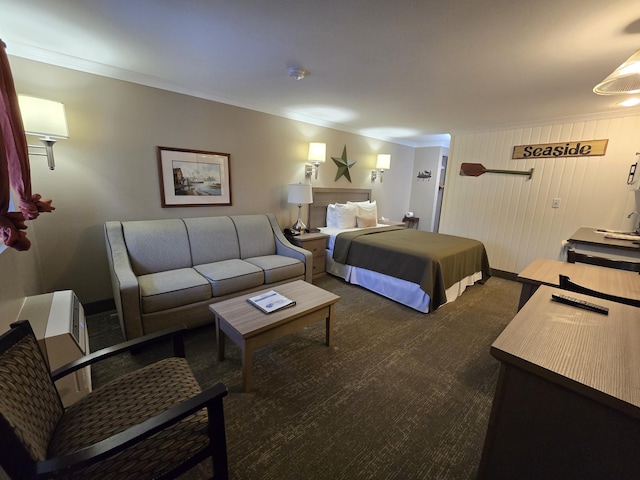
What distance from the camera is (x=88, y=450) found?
0.78 metres

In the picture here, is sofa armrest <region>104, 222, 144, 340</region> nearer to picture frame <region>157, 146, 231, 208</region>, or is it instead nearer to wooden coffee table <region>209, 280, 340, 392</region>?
wooden coffee table <region>209, 280, 340, 392</region>

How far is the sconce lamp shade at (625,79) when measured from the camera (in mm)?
1365

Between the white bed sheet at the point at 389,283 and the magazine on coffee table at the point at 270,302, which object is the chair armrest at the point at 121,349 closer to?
the magazine on coffee table at the point at 270,302

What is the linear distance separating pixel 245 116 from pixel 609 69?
3.43 m

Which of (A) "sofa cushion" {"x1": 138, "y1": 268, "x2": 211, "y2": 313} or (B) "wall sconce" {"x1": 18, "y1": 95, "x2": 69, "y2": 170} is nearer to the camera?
(B) "wall sconce" {"x1": 18, "y1": 95, "x2": 69, "y2": 170}

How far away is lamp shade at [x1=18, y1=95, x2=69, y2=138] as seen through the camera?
6.24ft

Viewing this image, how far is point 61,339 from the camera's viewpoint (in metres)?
1.47

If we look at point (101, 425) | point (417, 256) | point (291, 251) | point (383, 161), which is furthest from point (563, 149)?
point (101, 425)

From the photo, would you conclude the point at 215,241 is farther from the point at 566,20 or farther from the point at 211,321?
the point at 566,20

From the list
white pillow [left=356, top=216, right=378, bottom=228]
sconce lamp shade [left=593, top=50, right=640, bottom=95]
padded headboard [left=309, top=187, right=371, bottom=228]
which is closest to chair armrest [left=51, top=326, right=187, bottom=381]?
sconce lamp shade [left=593, top=50, right=640, bottom=95]

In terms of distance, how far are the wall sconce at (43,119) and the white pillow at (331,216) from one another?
3119 millimetres

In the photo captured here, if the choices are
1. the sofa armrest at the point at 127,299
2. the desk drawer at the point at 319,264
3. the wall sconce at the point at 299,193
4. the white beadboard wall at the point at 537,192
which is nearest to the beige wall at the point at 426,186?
the white beadboard wall at the point at 537,192

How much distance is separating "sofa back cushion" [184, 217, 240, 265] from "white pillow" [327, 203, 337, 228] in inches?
65.1

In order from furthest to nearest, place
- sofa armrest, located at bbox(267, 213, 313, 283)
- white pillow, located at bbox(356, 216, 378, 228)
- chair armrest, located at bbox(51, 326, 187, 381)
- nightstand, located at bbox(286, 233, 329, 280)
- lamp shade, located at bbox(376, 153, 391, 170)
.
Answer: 1. lamp shade, located at bbox(376, 153, 391, 170)
2. white pillow, located at bbox(356, 216, 378, 228)
3. nightstand, located at bbox(286, 233, 329, 280)
4. sofa armrest, located at bbox(267, 213, 313, 283)
5. chair armrest, located at bbox(51, 326, 187, 381)
